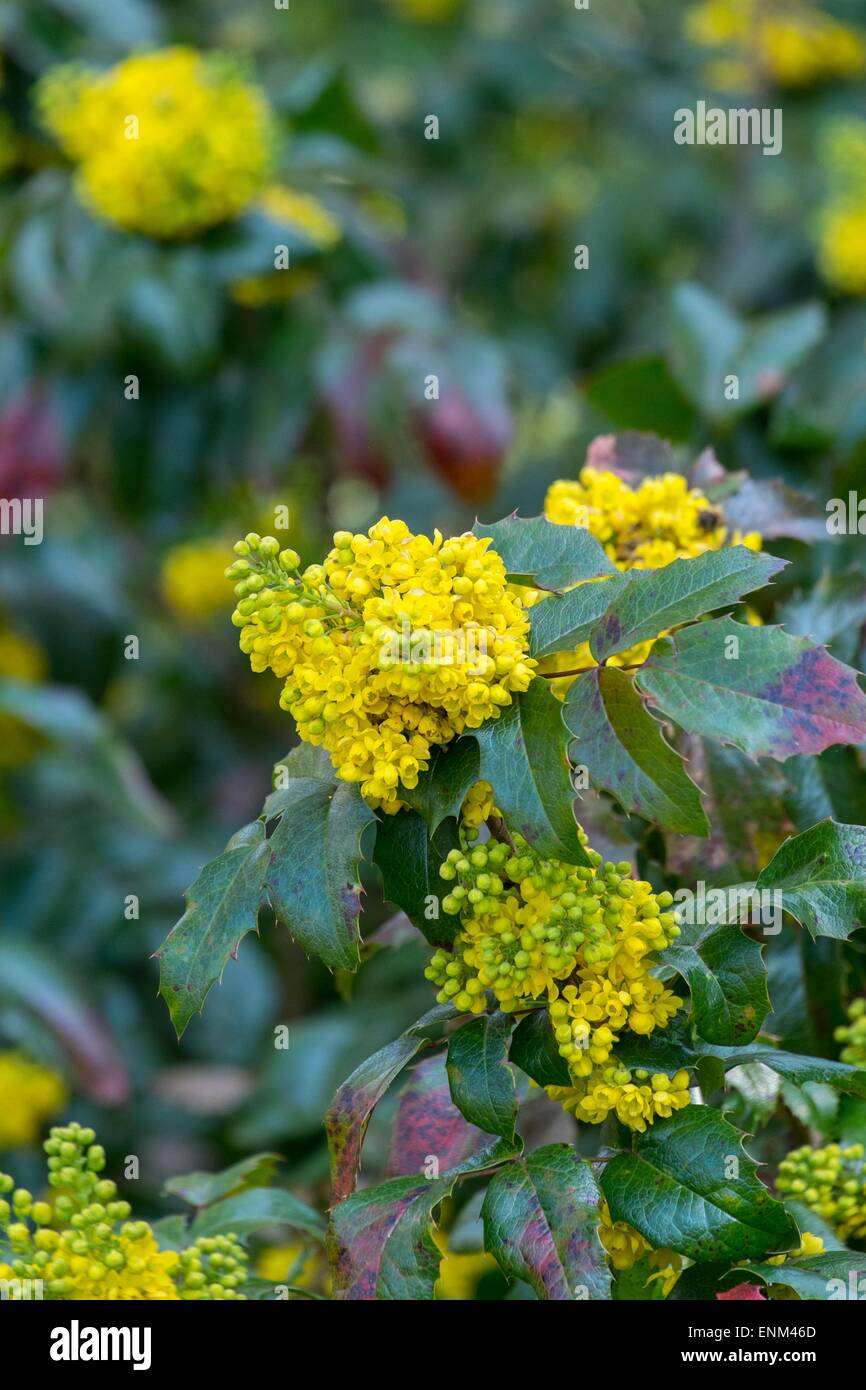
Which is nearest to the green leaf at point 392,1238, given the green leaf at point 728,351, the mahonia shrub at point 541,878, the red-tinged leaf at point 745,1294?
the mahonia shrub at point 541,878

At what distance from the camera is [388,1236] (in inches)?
34.5

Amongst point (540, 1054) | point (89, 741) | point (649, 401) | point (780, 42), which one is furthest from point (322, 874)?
point (780, 42)

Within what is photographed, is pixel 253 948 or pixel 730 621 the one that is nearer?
pixel 730 621

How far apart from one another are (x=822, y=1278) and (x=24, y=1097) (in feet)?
5.62

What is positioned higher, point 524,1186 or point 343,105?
point 343,105

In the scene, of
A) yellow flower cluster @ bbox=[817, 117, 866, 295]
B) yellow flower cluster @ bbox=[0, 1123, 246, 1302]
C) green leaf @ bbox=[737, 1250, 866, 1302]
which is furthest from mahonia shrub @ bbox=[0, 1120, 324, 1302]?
yellow flower cluster @ bbox=[817, 117, 866, 295]

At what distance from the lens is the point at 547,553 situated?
36.0 inches

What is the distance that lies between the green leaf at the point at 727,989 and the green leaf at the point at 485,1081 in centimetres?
11

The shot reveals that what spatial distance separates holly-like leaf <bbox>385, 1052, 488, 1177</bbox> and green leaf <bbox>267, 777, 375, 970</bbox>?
0.65ft

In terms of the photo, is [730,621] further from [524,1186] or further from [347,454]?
[347,454]

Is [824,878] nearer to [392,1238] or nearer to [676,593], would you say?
[676,593]

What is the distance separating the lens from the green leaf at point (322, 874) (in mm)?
853

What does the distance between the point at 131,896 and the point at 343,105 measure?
1.27 metres
